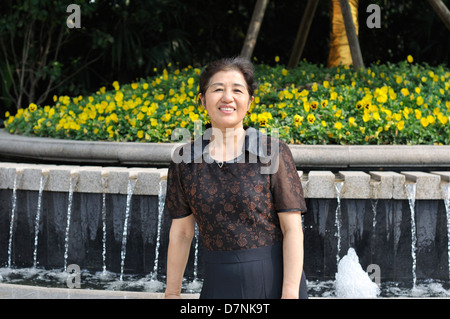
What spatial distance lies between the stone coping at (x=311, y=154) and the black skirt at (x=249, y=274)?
248 cm

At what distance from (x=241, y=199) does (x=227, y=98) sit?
333 mm

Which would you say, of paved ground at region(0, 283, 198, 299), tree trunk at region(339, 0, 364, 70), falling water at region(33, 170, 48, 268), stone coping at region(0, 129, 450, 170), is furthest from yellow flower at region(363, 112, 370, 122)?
falling water at region(33, 170, 48, 268)

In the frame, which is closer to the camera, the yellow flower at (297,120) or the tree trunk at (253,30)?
the yellow flower at (297,120)

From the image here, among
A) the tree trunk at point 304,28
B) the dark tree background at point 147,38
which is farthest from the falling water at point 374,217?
the dark tree background at point 147,38

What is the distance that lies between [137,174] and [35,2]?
15.5ft

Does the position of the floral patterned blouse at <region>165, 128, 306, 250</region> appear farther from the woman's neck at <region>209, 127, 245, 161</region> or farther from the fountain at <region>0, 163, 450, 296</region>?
the fountain at <region>0, 163, 450, 296</region>

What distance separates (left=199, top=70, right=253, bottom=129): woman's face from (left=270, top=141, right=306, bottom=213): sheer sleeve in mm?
186

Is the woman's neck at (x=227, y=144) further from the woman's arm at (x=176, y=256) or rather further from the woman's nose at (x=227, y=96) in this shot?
the woman's arm at (x=176, y=256)

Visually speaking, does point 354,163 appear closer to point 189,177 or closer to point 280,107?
point 280,107

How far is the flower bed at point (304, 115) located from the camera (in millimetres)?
4863

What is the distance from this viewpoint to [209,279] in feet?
6.74

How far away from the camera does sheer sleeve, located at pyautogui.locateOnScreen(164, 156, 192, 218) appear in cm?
212
